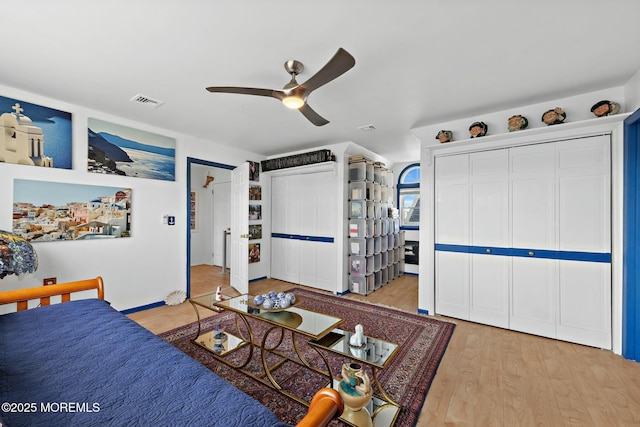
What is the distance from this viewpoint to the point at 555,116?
8.91 feet

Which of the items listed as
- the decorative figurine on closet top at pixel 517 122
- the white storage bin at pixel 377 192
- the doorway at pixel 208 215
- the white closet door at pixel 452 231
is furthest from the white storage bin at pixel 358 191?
the doorway at pixel 208 215

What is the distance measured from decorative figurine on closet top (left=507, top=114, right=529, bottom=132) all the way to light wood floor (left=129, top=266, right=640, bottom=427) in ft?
7.47

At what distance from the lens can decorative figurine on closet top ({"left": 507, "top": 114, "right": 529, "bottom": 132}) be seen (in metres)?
2.87

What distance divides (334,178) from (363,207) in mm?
719

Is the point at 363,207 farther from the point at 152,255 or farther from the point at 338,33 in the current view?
the point at 152,255

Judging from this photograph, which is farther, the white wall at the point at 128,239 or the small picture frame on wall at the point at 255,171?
the small picture frame on wall at the point at 255,171

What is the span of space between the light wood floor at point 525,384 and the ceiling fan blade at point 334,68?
232 centimetres

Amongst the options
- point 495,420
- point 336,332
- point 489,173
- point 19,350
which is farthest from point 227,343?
point 489,173

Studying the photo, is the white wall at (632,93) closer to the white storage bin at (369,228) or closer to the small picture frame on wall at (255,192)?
the white storage bin at (369,228)

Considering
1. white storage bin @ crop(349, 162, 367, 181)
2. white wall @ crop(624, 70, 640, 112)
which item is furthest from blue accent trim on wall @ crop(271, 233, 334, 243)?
white wall @ crop(624, 70, 640, 112)

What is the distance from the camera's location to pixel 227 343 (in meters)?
2.67

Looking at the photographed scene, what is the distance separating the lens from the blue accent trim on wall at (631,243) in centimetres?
240

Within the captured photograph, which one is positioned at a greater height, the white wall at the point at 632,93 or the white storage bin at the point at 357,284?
the white wall at the point at 632,93

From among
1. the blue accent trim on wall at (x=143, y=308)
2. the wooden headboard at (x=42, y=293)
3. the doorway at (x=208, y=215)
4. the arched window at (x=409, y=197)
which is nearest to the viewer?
the wooden headboard at (x=42, y=293)
